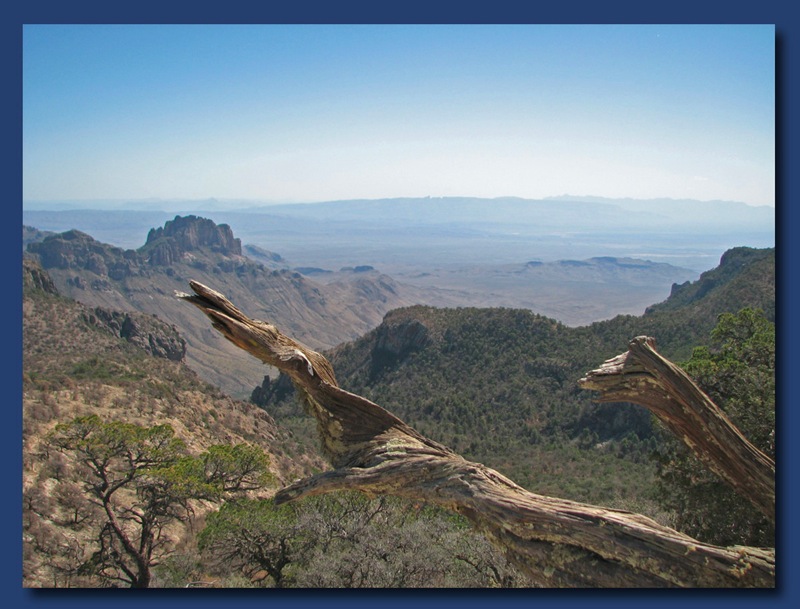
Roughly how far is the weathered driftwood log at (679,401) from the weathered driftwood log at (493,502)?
3.00ft

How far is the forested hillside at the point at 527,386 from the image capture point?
83.0ft

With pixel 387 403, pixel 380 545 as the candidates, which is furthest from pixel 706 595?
pixel 387 403

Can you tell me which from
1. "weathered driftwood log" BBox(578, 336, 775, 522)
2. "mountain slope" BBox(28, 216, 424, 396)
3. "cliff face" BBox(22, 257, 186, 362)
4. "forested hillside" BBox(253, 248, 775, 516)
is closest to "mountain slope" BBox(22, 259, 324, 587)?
"cliff face" BBox(22, 257, 186, 362)

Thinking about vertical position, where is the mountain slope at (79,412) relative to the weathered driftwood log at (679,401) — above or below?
below

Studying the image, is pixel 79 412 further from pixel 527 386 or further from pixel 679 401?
pixel 527 386

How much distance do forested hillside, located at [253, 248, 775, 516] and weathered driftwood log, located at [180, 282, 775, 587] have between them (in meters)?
8.73

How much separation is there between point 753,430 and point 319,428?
6.30m

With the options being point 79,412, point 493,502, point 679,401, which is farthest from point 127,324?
point 679,401

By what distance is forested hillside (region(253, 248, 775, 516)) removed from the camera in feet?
83.0

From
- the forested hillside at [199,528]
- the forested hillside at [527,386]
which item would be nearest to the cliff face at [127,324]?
the forested hillside at [527,386]

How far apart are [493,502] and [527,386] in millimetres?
30368

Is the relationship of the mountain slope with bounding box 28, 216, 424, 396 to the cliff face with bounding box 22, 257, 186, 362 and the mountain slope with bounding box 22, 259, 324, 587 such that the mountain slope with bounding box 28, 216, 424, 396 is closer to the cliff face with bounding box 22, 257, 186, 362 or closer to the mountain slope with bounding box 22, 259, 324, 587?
the cliff face with bounding box 22, 257, 186, 362

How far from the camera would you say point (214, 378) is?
3595 inches

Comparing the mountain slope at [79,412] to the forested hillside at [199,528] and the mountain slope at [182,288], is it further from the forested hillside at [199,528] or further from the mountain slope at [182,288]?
the mountain slope at [182,288]
